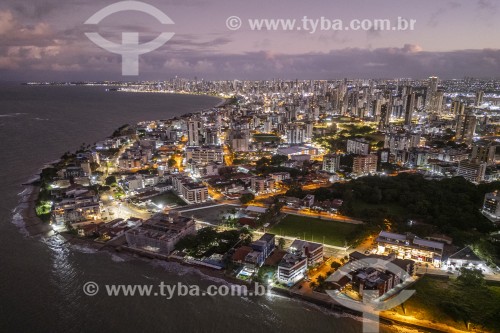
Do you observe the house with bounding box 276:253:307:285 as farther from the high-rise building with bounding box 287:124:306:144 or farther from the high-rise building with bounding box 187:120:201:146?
the high-rise building with bounding box 287:124:306:144

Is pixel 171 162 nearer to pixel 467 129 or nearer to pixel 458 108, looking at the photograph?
pixel 467 129

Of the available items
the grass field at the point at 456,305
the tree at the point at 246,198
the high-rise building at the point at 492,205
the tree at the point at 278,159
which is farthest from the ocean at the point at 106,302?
the tree at the point at 278,159

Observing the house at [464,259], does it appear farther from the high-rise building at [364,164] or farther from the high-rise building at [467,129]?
the high-rise building at [467,129]

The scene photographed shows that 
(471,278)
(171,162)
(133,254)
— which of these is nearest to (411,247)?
(471,278)

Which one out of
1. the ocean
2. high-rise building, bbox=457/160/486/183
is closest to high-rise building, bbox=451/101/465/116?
high-rise building, bbox=457/160/486/183

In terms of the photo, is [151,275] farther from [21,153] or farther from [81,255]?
[21,153]

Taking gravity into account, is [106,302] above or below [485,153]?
below

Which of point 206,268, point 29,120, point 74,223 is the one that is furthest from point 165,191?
point 29,120
